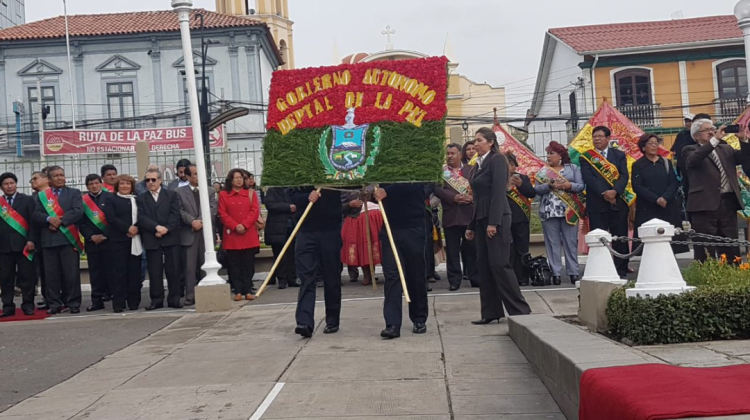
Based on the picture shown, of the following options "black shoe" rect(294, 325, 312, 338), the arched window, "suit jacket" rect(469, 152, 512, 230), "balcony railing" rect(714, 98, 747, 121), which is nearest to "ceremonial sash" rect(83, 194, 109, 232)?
"black shoe" rect(294, 325, 312, 338)

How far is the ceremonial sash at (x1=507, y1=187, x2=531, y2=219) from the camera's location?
13273 mm

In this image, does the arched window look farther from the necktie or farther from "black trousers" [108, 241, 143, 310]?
"black trousers" [108, 241, 143, 310]

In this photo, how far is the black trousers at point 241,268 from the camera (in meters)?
13.5

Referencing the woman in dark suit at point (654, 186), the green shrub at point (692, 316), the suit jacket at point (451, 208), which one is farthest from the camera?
the suit jacket at point (451, 208)

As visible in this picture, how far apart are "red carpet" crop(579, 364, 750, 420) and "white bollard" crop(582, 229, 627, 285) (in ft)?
10.7

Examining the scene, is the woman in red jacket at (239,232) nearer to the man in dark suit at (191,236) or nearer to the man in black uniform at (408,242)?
the man in dark suit at (191,236)

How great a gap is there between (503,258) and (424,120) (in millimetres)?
Result: 1584

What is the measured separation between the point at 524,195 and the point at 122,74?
157 feet

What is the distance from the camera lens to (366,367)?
785cm

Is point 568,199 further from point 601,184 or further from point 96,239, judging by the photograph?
point 96,239

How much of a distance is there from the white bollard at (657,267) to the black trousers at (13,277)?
9140mm

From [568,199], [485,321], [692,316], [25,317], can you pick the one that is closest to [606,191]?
[568,199]

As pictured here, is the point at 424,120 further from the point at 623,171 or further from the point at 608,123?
the point at 608,123

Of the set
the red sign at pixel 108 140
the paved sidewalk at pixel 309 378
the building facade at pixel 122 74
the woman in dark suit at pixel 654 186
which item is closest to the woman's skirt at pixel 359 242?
the paved sidewalk at pixel 309 378
